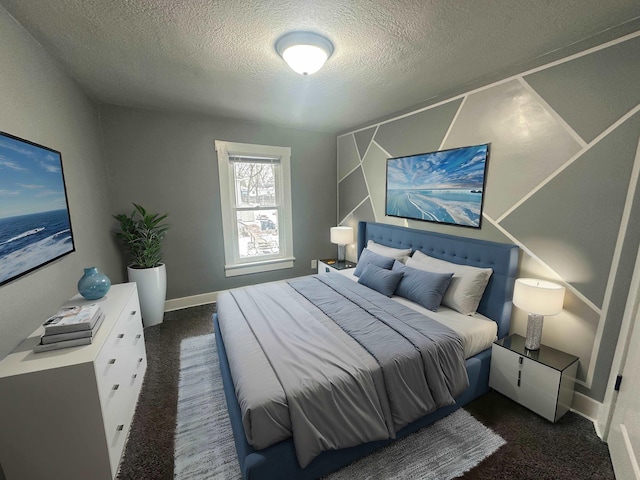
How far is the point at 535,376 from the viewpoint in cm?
189

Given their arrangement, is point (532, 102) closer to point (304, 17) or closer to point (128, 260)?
point (304, 17)

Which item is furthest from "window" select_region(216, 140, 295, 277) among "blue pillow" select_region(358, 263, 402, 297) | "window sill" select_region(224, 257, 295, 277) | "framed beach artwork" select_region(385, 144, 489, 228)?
"blue pillow" select_region(358, 263, 402, 297)

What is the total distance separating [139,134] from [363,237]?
3.09 meters

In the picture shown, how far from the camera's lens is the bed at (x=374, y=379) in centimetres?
134

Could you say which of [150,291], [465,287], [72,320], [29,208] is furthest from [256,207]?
[465,287]

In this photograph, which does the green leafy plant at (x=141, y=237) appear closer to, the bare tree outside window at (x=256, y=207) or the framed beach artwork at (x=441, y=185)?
A: the bare tree outside window at (x=256, y=207)

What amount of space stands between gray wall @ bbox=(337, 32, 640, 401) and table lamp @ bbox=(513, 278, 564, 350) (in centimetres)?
18

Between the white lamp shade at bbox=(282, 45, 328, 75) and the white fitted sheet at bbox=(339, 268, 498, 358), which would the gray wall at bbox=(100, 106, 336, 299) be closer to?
the white lamp shade at bbox=(282, 45, 328, 75)

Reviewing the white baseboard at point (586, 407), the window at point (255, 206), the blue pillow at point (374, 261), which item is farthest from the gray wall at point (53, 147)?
the white baseboard at point (586, 407)

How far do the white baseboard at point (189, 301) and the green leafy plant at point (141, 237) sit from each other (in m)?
0.68

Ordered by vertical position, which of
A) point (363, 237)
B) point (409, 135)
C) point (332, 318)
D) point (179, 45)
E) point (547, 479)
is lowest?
point (547, 479)

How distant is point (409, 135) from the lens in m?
3.12

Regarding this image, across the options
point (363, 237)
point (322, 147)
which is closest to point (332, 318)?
point (363, 237)

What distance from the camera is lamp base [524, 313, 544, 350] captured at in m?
1.98
